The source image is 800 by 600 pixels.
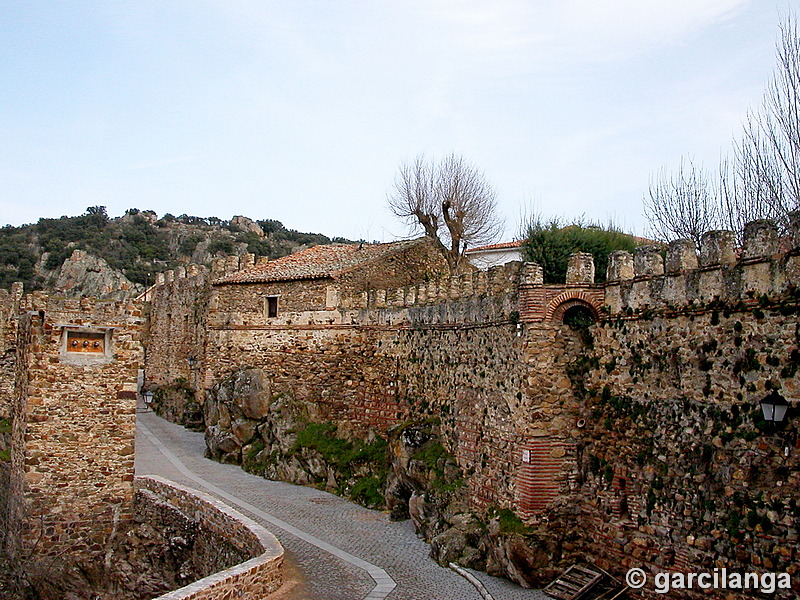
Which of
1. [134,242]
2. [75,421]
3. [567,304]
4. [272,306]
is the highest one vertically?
[134,242]

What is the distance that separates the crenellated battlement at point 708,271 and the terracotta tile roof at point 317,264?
42.0ft

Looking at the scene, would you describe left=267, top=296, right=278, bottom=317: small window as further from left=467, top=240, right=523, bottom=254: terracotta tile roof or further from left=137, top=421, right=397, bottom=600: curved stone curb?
left=467, top=240, right=523, bottom=254: terracotta tile roof

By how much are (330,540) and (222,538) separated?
2744 mm

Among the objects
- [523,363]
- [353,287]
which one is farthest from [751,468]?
[353,287]

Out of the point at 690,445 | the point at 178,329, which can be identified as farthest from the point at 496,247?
the point at 690,445

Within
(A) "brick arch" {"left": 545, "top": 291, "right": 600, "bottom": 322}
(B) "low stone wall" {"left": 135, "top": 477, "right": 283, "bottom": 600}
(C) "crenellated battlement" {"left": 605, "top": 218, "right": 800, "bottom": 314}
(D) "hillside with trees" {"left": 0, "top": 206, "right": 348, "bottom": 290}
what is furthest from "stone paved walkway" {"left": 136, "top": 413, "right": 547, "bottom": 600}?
(D) "hillside with trees" {"left": 0, "top": 206, "right": 348, "bottom": 290}

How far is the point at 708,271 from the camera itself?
1095 cm

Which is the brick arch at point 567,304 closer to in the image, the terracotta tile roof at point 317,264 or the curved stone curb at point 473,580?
the curved stone curb at point 473,580

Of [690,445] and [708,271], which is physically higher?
[708,271]

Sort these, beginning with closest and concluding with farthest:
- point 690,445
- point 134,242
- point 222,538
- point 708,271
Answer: point 708,271 < point 690,445 < point 222,538 < point 134,242

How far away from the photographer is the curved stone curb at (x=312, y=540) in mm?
13466

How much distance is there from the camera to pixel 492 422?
1540 cm

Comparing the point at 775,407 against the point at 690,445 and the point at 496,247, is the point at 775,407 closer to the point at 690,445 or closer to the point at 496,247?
the point at 690,445

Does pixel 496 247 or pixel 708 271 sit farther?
pixel 496 247
